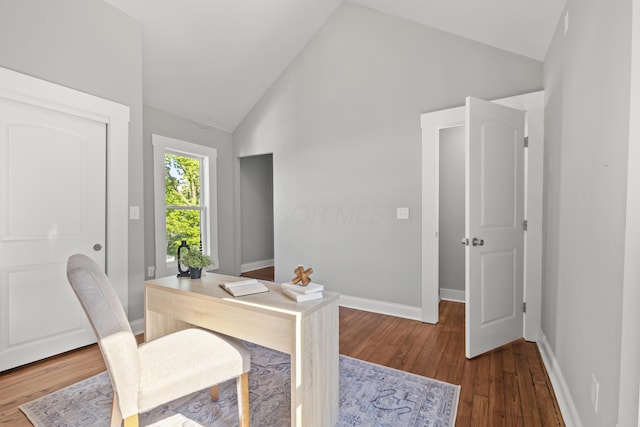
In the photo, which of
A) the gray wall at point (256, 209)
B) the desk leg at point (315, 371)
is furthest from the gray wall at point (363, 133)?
the desk leg at point (315, 371)

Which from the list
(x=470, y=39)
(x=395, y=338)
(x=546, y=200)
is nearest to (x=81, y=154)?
(x=395, y=338)

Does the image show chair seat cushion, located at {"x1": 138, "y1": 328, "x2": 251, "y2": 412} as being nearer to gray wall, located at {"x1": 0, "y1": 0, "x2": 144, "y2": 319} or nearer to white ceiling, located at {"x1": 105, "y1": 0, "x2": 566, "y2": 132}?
gray wall, located at {"x1": 0, "y1": 0, "x2": 144, "y2": 319}

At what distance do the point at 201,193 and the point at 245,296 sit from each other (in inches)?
122

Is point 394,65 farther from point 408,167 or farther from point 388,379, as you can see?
point 388,379

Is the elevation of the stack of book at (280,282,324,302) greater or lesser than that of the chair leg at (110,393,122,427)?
greater

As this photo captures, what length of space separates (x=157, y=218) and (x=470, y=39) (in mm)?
3829

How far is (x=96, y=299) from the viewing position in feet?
3.62

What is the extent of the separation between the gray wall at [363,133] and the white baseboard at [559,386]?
1.19 metres

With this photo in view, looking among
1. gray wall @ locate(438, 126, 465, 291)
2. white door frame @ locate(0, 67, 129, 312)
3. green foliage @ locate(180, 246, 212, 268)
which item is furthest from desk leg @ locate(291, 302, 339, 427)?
gray wall @ locate(438, 126, 465, 291)

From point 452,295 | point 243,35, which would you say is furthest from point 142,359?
point 452,295

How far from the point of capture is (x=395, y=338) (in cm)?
271

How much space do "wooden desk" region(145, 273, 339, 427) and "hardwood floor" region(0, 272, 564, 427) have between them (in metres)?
0.78

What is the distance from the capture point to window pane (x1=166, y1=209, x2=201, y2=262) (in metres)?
3.83

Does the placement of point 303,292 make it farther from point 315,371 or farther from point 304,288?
point 315,371
